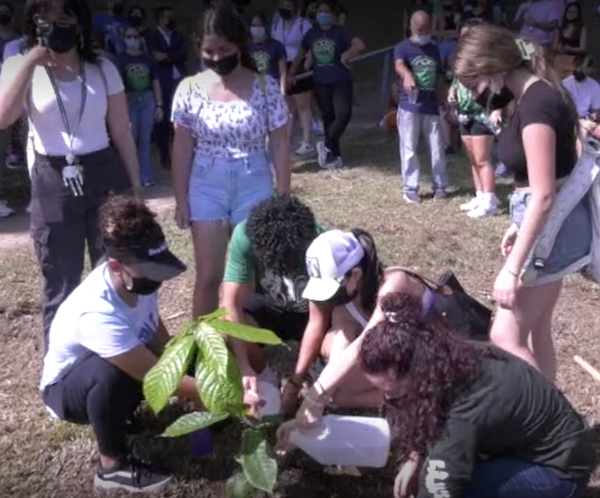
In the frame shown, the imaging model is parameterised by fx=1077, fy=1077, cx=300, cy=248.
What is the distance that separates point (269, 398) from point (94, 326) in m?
0.69

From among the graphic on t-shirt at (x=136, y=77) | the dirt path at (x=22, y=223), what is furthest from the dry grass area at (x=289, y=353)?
the graphic on t-shirt at (x=136, y=77)

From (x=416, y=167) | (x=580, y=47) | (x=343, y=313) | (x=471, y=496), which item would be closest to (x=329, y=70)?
(x=416, y=167)

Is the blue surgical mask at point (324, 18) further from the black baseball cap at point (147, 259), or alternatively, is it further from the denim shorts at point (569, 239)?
the black baseball cap at point (147, 259)

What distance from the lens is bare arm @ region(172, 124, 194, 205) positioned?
434cm

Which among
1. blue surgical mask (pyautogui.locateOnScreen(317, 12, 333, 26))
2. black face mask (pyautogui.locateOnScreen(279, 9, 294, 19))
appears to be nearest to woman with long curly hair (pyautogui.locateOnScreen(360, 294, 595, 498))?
blue surgical mask (pyautogui.locateOnScreen(317, 12, 333, 26))

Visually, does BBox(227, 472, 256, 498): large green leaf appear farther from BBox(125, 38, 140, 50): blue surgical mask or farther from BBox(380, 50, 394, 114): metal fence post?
BBox(380, 50, 394, 114): metal fence post

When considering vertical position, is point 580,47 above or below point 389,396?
below

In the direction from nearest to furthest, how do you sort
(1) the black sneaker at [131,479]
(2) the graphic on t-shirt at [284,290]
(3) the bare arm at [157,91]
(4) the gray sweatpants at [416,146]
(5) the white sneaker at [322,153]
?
(1) the black sneaker at [131,479]
(2) the graphic on t-shirt at [284,290]
(4) the gray sweatpants at [416,146]
(3) the bare arm at [157,91]
(5) the white sneaker at [322,153]

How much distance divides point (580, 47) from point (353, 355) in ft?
27.0

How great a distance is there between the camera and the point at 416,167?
795cm

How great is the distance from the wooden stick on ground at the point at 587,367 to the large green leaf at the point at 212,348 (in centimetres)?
194

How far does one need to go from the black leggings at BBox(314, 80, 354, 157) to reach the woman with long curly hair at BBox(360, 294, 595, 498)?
255 inches

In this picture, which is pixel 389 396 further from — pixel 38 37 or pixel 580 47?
pixel 580 47

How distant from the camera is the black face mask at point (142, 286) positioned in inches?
137
